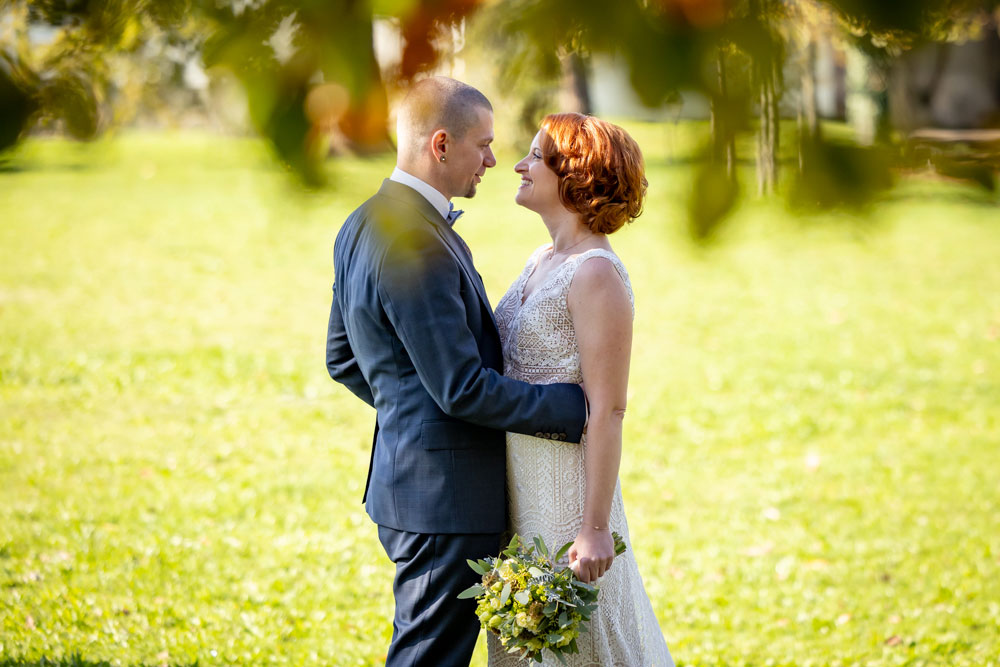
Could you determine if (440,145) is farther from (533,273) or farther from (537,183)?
(533,273)

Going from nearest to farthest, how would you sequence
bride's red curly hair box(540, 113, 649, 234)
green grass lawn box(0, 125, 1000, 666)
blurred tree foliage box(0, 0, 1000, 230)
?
blurred tree foliage box(0, 0, 1000, 230)
green grass lawn box(0, 125, 1000, 666)
bride's red curly hair box(540, 113, 649, 234)

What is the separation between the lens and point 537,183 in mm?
2646

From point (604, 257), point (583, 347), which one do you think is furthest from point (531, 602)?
point (604, 257)

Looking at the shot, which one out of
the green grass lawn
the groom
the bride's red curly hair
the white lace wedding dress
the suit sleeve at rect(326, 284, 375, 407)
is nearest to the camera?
the green grass lawn

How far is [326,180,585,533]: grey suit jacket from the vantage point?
232 cm

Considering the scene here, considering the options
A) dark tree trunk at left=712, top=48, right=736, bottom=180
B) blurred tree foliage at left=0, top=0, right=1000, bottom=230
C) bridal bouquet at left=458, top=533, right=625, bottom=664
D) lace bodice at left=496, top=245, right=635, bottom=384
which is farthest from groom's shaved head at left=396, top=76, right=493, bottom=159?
bridal bouquet at left=458, top=533, right=625, bottom=664

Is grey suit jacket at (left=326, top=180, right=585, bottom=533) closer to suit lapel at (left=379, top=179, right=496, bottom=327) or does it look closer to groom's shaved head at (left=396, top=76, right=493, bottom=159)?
suit lapel at (left=379, top=179, right=496, bottom=327)

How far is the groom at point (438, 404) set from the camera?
2.32 meters

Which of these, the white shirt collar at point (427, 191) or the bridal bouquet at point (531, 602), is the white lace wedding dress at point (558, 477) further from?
the white shirt collar at point (427, 191)

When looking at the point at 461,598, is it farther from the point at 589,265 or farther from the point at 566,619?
the point at 589,265

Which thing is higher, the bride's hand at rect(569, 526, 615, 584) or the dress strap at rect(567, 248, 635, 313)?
the dress strap at rect(567, 248, 635, 313)

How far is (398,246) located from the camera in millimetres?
1549

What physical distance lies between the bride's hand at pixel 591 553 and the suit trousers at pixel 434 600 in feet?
0.81

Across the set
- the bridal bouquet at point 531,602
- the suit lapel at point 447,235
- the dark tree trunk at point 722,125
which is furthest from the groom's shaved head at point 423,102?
the bridal bouquet at point 531,602
